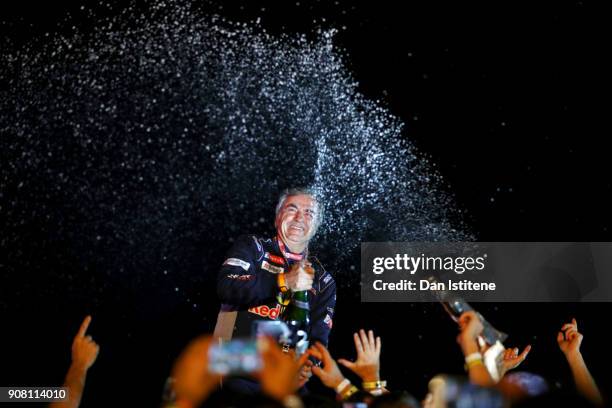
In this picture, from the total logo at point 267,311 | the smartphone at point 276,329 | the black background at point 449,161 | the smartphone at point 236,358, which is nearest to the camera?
the smartphone at point 236,358

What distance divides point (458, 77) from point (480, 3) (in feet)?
3.32

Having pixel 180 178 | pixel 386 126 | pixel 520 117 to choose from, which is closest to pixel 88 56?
pixel 180 178

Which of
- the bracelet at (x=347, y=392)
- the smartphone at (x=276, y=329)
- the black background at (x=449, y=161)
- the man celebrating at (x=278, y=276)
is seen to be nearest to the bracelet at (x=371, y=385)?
the bracelet at (x=347, y=392)

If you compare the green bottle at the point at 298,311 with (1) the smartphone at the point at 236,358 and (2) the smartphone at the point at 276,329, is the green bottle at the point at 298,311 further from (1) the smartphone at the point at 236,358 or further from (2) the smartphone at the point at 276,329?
(1) the smartphone at the point at 236,358

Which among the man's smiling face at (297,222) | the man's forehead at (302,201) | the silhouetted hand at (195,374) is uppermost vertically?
the man's forehead at (302,201)

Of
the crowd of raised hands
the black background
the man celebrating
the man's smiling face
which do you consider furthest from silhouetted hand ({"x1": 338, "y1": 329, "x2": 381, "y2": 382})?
the black background

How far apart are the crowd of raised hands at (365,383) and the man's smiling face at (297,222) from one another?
1.34 m

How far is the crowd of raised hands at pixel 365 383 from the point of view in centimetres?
300

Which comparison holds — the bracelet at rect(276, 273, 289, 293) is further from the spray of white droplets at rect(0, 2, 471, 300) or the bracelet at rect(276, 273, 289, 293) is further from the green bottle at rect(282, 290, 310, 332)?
the spray of white droplets at rect(0, 2, 471, 300)

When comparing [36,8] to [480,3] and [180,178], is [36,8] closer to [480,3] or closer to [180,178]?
[180,178]

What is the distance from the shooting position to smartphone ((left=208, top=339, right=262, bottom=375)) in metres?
3.09

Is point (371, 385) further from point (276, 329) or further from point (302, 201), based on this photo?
point (302, 201)

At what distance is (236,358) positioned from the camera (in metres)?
3.16

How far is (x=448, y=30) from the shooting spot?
8.59 meters
